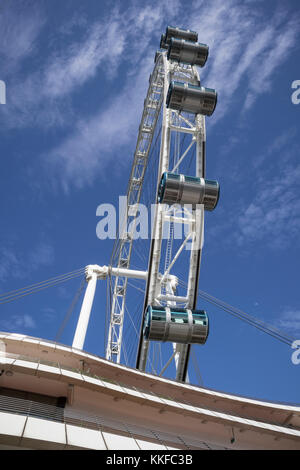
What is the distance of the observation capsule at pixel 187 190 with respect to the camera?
20969 mm

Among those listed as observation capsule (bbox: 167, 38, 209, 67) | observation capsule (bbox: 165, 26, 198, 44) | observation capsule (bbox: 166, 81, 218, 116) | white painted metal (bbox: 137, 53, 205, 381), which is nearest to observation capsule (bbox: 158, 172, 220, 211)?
white painted metal (bbox: 137, 53, 205, 381)

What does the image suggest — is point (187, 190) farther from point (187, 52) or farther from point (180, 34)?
point (180, 34)

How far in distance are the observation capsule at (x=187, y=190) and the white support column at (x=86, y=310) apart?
29.3 feet

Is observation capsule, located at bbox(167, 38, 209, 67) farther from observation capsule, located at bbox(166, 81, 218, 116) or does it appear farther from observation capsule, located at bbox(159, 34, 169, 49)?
observation capsule, located at bbox(166, 81, 218, 116)

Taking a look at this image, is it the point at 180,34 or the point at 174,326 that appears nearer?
the point at 174,326

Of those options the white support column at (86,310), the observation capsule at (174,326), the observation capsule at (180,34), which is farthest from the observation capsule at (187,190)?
the observation capsule at (180,34)

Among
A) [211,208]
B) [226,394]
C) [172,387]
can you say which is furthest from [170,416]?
[211,208]

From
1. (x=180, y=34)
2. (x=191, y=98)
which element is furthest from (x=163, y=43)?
(x=191, y=98)

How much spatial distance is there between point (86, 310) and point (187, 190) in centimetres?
1048

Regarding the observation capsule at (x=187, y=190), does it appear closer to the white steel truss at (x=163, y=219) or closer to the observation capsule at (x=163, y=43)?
the white steel truss at (x=163, y=219)

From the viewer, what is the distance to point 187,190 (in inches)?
836

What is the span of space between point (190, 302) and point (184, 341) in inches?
→ 118

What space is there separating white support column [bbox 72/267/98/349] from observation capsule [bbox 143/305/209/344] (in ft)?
20.1
